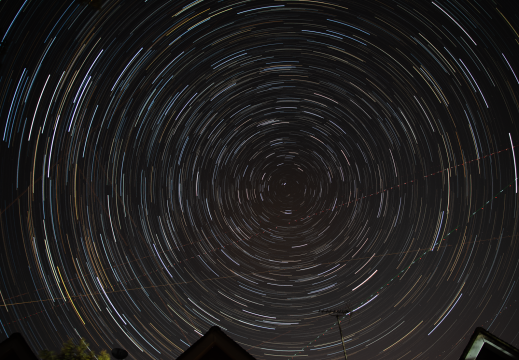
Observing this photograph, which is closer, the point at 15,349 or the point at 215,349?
the point at 215,349

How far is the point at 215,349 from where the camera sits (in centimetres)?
570

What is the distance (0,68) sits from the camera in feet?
25.1

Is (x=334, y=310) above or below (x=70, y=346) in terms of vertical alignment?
below

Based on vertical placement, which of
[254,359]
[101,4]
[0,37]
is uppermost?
→ [101,4]

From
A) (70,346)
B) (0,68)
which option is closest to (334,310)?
(70,346)

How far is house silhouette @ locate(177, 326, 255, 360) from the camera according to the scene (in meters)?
5.30

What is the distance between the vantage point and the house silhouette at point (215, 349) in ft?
17.4

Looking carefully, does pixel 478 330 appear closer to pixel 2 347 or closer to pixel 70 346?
pixel 70 346

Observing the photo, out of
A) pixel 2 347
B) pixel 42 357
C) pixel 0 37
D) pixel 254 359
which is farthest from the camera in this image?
pixel 0 37

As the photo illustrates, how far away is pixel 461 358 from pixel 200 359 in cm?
542

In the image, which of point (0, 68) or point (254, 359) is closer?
point (254, 359)

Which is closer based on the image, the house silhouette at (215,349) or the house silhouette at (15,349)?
the house silhouette at (215,349)

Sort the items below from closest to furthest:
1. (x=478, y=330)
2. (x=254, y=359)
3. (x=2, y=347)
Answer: (x=254, y=359) → (x=478, y=330) → (x=2, y=347)

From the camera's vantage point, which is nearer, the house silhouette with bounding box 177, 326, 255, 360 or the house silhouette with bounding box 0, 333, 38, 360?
the house silhouette with bounding box 177, 326, 255, 360
